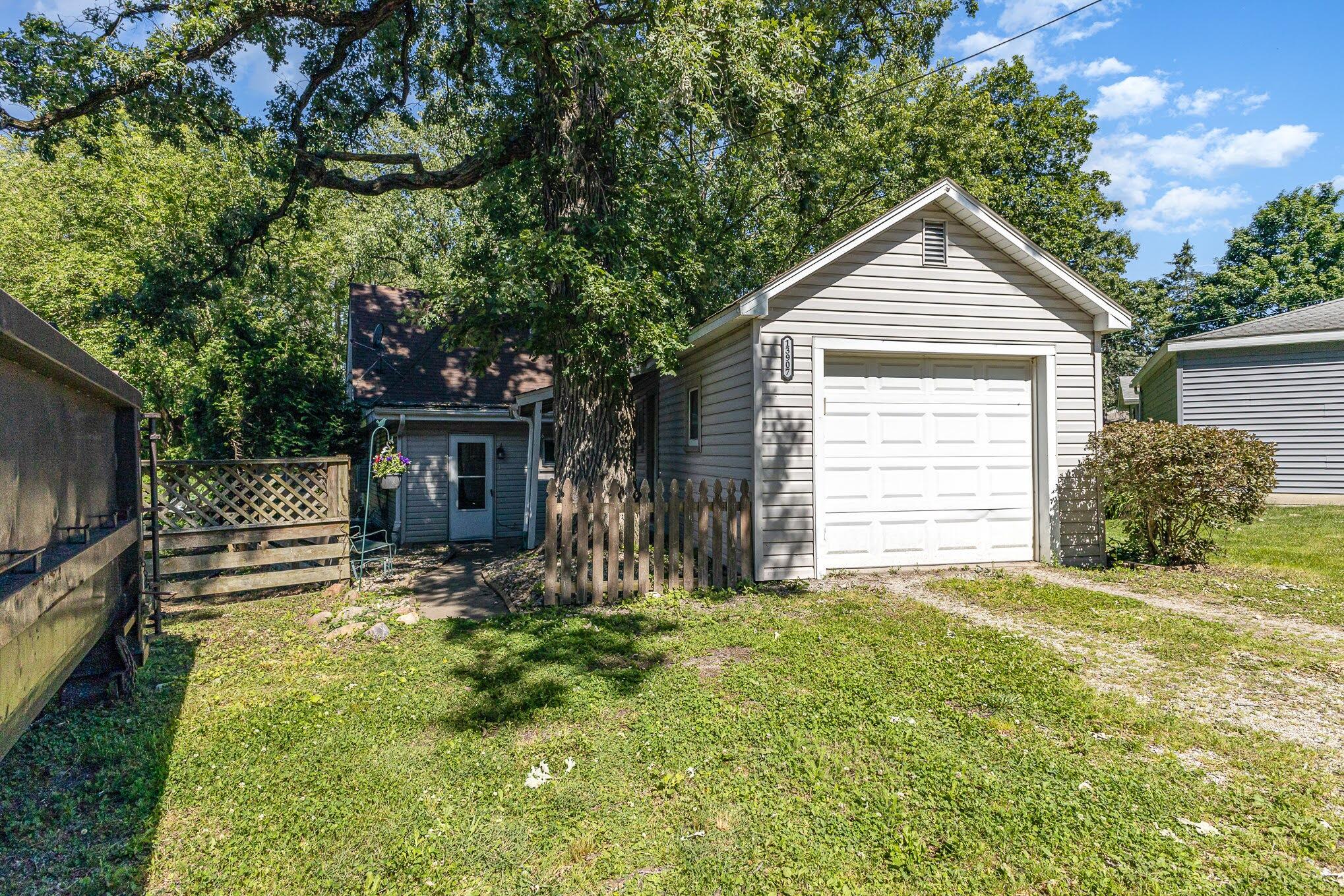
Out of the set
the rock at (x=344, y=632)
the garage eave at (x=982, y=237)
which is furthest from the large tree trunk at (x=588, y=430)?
the rock at (x=344, y=632)

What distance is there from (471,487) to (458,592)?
5.72 metres

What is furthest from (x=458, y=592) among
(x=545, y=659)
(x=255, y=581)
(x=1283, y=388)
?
(x=1283, y=388)

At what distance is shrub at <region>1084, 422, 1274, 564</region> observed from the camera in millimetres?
7527

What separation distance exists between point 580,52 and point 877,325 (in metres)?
4.87

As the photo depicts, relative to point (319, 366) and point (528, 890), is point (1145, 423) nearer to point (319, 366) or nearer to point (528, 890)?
point (528, 890)

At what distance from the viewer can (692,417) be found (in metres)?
9.97

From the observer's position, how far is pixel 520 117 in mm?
8891

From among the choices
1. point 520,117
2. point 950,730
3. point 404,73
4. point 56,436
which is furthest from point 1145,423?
point 404,73

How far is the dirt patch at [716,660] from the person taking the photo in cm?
460

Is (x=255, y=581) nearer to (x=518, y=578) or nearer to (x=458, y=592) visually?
(x=458, y=592)

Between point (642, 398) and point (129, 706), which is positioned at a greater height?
point (642, 398)

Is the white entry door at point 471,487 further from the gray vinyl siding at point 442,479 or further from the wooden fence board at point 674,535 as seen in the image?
the wooden fence board at point 674,535

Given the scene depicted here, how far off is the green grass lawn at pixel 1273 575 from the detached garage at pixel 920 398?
1.03 meters

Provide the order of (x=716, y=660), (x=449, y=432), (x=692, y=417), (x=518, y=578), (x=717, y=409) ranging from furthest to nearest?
(x=449, y=432) < (x=692, y=417) < (x=717, y=409) < (x=518, y=578) < (x=716, y=660)
